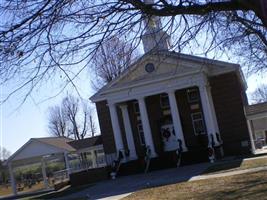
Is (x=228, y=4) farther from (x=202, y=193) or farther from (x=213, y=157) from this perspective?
(x=213, y=157)

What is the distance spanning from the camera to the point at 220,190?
1809 cm

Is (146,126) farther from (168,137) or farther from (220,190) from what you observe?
(220,190)

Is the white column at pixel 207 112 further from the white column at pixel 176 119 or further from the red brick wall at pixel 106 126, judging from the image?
the red brick wall at pixel 106 126

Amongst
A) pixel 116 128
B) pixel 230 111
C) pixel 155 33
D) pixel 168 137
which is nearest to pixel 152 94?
pixel 116 128

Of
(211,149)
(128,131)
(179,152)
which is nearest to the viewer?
(211,149)

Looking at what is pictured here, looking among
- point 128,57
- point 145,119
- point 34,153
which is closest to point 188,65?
point 145,119

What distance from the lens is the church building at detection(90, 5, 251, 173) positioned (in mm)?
39094

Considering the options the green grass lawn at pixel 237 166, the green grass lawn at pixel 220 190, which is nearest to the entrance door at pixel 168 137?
the green grass lawn at pixel 237 166

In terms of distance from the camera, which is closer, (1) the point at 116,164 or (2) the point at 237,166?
(2) the point at 237,166

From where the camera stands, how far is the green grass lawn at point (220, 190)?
1598cm

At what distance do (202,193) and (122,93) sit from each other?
2416 cm

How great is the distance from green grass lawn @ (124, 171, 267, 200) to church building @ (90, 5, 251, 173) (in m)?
15.5

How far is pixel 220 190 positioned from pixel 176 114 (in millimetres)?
21615

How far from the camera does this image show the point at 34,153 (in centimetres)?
5175
